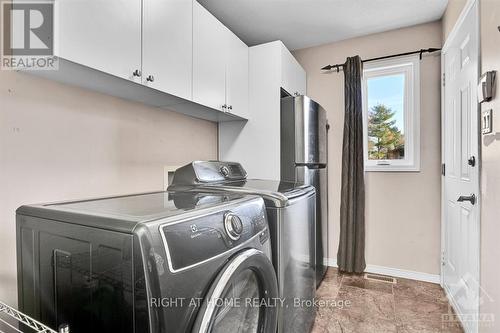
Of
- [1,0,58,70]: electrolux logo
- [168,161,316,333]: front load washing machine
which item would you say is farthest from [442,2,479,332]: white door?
[1,0,58,70]: electrolux logo

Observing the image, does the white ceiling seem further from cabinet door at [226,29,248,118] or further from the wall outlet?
the wall outlet

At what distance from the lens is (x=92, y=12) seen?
1.09 metres

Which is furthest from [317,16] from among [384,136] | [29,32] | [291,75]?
[29,32]

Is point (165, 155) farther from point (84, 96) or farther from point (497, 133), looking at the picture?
point (497, 133)

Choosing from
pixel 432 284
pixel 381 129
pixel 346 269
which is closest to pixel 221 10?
pixel 381 129

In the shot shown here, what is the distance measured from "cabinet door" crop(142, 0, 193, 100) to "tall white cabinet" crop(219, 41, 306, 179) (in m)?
0.82

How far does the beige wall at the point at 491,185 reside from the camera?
1295 millimetres

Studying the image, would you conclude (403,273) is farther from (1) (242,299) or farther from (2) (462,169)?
(1) (242,299)

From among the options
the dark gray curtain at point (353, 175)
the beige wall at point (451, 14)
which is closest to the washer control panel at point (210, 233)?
the dark gray curtain at point (353, 175)

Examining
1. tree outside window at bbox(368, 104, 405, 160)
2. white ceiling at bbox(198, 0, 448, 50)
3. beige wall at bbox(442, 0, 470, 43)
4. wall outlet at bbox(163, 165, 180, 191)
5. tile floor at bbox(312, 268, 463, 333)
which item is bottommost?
tile floor at bbox(312, 268, 463, 333)

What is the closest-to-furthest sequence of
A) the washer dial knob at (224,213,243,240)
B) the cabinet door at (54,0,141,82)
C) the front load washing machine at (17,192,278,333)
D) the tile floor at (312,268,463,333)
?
the front load washing machine at (17,192,278,333)
the washer dial knob at (224,213,243,240)
the cabinet door at (54,0,141,82)
the tile floor at (312,268,463,333)

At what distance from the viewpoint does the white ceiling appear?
2.16 meters

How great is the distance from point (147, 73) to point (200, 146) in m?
0.98

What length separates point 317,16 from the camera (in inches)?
92.3
